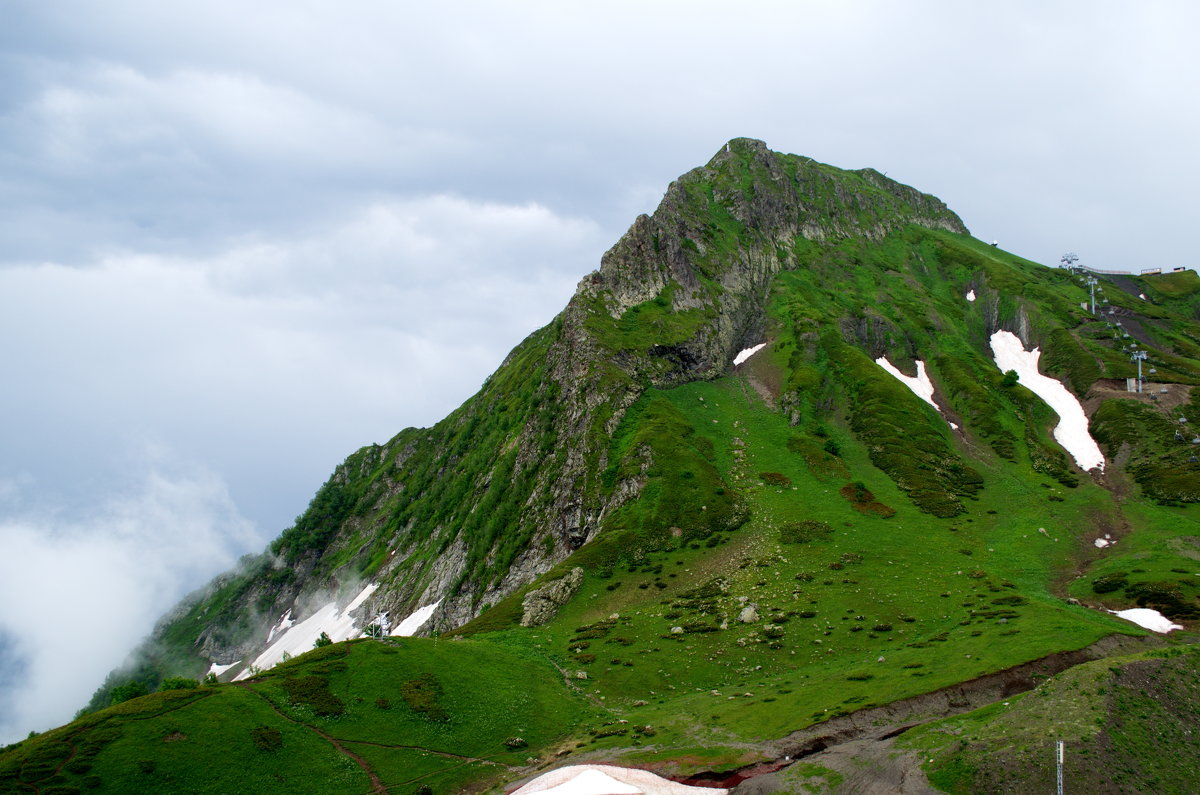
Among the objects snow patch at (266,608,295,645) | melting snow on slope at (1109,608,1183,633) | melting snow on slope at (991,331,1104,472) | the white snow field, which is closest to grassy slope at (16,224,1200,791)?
melting snow on slope at (1109,608,1183,633)

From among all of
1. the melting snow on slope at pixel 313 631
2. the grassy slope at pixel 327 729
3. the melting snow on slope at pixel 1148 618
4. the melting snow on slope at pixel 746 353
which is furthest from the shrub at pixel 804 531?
the melting snow on slope at pixel 313 631

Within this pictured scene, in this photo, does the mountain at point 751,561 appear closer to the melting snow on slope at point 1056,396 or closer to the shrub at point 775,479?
the shrub at point 775,479

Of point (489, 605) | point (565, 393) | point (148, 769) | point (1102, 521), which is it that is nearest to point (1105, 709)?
point (148, 769)

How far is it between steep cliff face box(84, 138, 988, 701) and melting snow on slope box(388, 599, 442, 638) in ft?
6.88

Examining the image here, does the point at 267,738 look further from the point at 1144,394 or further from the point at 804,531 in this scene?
the point at 1144,394

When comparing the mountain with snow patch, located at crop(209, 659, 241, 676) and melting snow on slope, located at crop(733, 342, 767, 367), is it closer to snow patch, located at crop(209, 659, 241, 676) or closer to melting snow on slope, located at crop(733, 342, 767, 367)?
melting snow on slope, located at crop(733, 342, 767, 367)

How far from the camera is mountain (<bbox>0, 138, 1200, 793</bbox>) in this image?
46.5 m

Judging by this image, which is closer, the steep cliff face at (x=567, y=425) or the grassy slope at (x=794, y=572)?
the grassy slope at (x=794, y=572)

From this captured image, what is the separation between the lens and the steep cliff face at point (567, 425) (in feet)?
371

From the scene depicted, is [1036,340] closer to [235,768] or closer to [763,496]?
[763,496]

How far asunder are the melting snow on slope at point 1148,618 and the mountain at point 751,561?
92cm

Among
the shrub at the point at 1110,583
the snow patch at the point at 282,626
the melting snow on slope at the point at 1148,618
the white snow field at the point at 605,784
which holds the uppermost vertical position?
the snow patch at the point at 282,626

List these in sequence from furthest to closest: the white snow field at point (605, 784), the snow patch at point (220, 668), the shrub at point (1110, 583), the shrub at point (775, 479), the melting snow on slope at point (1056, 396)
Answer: the snow patch at point (220, 668), the melting snow on slope at point (1056, 396), the shrub at point (775, 479), the shrub at point (1110, 583), the white snow field at point (605, 784)

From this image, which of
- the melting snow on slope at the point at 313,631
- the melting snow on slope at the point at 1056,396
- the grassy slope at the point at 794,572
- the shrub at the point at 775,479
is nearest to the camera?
the grassy slope at the point at 794,572
